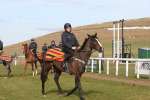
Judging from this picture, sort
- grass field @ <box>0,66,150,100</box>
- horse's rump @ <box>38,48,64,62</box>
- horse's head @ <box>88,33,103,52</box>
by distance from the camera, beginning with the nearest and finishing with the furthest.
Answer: horse's head @ <box>88,33,103,52</box>
grass field @ <box>0,66,150,100</box>
horse's rump @ <box>38,48,64,62</box>

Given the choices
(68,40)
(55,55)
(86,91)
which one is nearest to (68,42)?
(68,40)

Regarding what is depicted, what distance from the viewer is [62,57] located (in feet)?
64.5

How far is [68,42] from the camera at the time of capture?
62.7 ft

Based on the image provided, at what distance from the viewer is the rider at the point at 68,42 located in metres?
19.1

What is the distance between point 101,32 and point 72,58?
91674 millimetres

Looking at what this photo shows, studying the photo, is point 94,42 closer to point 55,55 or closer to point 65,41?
point 65,41

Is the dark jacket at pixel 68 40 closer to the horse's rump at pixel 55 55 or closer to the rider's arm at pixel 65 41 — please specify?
the rider's arm at pixel 65 41

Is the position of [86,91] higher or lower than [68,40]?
lower

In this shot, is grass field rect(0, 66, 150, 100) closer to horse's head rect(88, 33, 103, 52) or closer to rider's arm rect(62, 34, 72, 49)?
horse's head rect(88, 33, 103, 52)

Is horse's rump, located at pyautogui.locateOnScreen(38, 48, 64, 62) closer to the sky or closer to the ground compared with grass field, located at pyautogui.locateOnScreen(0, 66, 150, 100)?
closer to the sky

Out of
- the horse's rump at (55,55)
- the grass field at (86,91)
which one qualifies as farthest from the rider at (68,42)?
the grass field at (86,91)

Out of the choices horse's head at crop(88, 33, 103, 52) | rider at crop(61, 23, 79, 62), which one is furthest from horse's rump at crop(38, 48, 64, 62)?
horse's head at crop(88, 33, 103, 52)

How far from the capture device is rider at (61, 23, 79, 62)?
754 inches

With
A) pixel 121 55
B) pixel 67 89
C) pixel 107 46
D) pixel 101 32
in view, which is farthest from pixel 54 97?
pixel 101 32
